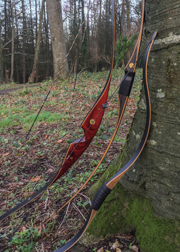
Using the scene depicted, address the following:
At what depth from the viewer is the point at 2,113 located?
16.1ft

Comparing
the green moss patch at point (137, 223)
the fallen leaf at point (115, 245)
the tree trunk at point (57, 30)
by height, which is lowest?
the fallen leaf at point (115, 245)

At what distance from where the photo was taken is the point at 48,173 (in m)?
2.39

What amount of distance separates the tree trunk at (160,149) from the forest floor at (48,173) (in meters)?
0.19

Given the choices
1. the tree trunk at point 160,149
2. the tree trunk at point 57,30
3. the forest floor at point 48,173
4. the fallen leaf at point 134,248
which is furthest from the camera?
the tree trunk at point 57,30

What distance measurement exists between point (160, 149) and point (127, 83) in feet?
1.45

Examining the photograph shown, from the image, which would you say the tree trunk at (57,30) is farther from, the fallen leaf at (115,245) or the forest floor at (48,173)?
the fallen leaf at (115,245)

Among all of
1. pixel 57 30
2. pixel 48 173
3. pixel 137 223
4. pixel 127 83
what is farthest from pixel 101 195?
pixel 57 30

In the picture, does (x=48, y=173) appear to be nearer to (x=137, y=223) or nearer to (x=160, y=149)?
(x=137, y=223)

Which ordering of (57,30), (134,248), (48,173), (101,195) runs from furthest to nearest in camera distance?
(57,30), (48,173), (134,248), (101,195)

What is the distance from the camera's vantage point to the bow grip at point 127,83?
3.77ft

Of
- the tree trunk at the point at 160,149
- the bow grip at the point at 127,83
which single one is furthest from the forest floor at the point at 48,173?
the bow grip at the point at 127,83

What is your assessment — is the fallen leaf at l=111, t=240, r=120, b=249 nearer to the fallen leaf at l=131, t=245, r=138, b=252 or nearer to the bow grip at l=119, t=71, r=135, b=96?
the fallen leaf at l=131, t=245, r=138, b=252

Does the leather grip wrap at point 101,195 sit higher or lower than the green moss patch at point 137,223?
higher

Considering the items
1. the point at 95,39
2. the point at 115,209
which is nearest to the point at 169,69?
the point at 115,209
